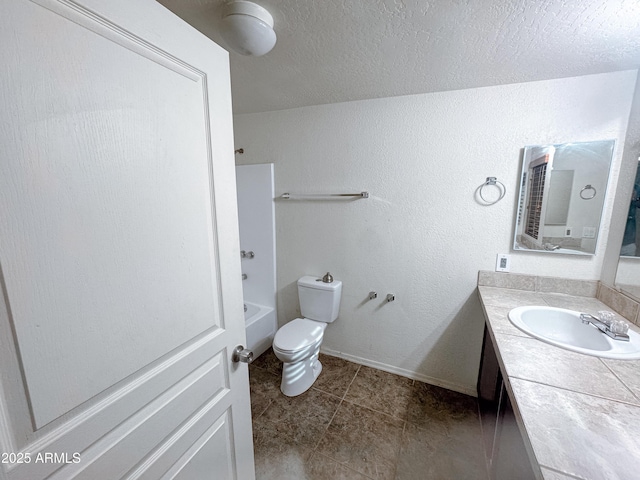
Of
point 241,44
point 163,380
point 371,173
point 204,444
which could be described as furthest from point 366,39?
point 204,444

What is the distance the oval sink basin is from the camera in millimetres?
1045

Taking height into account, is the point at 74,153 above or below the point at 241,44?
below

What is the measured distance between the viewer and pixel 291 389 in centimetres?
185

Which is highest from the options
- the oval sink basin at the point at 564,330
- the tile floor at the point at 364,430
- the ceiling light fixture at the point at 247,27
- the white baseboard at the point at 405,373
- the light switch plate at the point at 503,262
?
the ceiling light fixture at the point at 247,27

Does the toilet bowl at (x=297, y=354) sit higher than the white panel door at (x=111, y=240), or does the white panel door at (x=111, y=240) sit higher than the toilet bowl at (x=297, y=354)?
the white panel door at (x=111, y=240)

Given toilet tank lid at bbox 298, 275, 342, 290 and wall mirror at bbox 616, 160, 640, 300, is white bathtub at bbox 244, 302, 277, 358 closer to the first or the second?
toilet tank lid at bbox 298, 275, 342, 290

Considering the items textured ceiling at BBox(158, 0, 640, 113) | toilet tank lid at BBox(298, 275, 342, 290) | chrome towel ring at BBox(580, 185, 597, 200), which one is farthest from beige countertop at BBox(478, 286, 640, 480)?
textured ceiling at BBox(158, 0, 640, 113)

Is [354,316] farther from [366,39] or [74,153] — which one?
[74,153]

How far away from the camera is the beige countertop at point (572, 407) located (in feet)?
1.93

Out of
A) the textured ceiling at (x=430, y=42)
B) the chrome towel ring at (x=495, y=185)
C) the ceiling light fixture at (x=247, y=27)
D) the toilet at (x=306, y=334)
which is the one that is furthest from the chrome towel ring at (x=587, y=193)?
the ceiling light fixture at (x=247, y=27)

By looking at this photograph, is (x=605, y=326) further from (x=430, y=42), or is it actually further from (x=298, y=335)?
(x=298, y=335)

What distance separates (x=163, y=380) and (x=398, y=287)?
1.63 metres

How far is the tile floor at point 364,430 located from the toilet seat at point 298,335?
0.39m

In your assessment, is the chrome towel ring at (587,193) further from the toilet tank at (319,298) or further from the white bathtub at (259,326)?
the white bathtub at (259,326)
